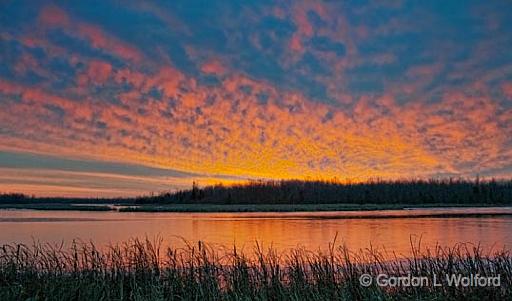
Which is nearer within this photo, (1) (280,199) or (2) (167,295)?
(2) (167,295)

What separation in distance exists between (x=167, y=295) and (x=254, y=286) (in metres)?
2.14

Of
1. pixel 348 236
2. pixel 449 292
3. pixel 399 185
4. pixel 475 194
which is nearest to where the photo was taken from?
pixel 449 292

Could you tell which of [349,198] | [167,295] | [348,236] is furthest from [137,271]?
[349,198]

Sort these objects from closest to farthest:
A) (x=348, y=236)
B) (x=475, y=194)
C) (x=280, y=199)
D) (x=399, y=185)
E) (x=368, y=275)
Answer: (x=368, y=275)
(x=348, y=236)
(x=475, y=194)
(x=280, y=199)
(x=399, y=185)

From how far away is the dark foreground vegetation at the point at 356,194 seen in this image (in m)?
128

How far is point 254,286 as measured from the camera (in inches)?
457

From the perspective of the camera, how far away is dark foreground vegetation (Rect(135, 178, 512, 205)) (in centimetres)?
12762

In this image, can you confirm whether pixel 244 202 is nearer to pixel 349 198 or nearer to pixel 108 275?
pixel 349 198

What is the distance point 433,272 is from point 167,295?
6.66 metres

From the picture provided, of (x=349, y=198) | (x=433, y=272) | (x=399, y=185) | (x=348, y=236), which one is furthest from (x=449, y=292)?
(x=399, y=185)

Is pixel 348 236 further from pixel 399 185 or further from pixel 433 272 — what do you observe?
pixel 399 185

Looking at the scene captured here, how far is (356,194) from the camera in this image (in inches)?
5600

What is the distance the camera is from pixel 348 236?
107 ft

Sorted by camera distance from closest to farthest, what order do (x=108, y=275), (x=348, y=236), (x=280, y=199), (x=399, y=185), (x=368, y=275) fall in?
(x=368, y=275) < (x=108, y=275) < (x=348, y=236) < (x=280, y=199) < (x=399, y=185)
